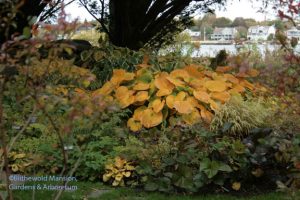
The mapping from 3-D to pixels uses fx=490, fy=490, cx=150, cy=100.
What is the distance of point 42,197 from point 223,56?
4362 mm

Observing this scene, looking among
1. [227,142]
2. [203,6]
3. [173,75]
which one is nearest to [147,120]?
[173,75]

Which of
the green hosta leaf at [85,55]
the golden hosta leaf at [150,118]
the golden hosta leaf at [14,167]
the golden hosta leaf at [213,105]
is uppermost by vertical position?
the green hosta leaf at [85,55]

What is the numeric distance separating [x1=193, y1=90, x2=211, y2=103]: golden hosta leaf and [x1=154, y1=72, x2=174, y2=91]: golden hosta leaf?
0.30m

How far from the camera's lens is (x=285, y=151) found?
3.02m

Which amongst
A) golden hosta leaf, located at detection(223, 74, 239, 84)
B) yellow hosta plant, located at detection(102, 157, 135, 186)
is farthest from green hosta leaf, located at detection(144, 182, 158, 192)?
golden hosta leaf, located at detection(223, 74, 239, 84)

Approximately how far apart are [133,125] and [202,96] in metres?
0.82

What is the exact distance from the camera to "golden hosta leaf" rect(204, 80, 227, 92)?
18.5ft

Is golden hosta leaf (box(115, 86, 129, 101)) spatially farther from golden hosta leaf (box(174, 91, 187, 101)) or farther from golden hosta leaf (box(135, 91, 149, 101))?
golden hosta leaf (box(174, 91, 187, 101))

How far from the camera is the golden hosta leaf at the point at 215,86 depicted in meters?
5.63

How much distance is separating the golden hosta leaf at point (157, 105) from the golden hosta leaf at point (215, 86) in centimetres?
63

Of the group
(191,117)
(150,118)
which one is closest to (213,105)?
(191,117)

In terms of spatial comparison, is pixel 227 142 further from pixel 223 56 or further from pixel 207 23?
pixel 207 23

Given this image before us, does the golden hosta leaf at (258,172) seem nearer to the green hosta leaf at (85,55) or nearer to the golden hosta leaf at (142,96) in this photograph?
the golden hosta leaf at (142,96)

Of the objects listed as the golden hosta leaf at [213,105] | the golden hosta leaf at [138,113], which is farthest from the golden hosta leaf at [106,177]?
the golden hosta leaf at [213,105]
